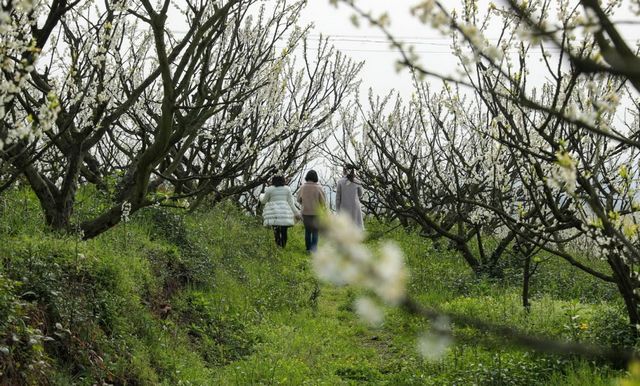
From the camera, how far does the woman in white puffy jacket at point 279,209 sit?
12.4m

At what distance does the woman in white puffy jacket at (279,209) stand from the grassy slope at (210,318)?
1764 mm

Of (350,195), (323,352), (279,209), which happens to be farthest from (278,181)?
(323,352)

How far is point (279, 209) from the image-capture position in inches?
488

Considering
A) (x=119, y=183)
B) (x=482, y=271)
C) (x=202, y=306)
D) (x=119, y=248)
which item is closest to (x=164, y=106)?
(x=119, y=248)

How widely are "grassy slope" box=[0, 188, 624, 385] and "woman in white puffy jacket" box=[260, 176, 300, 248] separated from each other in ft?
5.79

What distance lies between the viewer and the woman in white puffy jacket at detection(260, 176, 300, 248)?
12.4m

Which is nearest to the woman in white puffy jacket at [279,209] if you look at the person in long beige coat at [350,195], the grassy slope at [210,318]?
the person in long beige coat at [350,195]

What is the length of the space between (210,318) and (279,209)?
486 centimetres

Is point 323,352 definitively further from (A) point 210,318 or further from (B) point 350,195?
(B) point 350,195

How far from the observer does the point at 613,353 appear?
3.67 ft

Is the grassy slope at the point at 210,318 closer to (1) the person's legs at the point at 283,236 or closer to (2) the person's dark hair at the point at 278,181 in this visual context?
(1) the person's legs at the point at 283,236

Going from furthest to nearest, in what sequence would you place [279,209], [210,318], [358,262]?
[279,209] < [210,318] < [358,262]

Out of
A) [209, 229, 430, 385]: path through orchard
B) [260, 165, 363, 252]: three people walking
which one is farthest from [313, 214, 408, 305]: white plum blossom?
[260, 165, 363, 252]: three people walking

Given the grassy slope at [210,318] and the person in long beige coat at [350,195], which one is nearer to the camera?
the grassy slope at [210,318]
